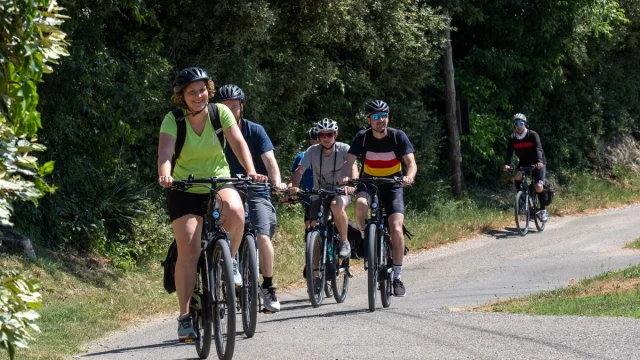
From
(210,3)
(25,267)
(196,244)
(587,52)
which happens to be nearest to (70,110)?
(25,267)

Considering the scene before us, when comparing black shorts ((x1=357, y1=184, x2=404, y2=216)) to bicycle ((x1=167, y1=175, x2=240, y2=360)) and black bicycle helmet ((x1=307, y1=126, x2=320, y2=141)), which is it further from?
bicycle ((x1=167, y1=175, x2=240, y2=360))

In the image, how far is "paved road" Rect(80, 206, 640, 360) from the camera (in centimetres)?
764

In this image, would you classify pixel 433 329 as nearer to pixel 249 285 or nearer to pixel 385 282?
pixel 249 285

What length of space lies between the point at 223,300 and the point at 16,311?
246 cm

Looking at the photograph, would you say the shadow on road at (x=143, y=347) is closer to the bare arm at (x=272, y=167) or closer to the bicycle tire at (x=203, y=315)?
the bicycle tire at (x=203, y=315)

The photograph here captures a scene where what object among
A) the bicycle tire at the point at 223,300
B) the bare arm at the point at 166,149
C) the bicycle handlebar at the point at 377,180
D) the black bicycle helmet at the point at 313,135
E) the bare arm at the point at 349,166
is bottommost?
the bicycle tire at the point at 223,300

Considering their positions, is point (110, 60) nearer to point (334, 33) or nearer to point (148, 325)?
point (148, 325)

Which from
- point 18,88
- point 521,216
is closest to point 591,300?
point 18,88

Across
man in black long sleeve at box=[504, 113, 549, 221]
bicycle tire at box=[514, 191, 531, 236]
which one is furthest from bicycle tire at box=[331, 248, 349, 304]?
man in black long sleeve at box=[504, 113, 549, 221]

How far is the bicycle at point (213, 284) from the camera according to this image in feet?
24.4

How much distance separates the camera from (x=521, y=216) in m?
20.9

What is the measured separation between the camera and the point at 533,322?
28.6 feet

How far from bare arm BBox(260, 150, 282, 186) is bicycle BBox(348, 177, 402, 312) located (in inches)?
58.7

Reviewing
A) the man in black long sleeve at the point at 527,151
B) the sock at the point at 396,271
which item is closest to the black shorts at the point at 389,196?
the sock at the point at 396,271
